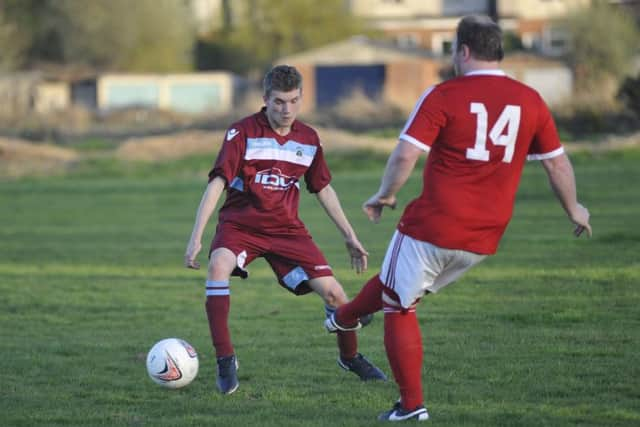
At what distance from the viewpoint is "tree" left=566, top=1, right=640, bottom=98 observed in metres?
52.1

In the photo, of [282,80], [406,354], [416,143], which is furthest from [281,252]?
[416,143]

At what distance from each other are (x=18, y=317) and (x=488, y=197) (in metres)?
6.09

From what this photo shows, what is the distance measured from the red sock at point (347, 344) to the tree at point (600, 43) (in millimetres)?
45661

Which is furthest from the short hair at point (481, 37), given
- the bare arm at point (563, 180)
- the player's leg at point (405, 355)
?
the player's leg at point (405, 355)

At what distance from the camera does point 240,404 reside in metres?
6.46

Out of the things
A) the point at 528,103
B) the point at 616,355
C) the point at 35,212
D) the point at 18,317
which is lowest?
the point at 35,212

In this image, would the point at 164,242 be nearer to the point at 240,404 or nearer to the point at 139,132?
the point at 240,404

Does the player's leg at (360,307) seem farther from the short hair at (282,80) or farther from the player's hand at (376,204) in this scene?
the short hair at (282,80)

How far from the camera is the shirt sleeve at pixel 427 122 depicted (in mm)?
5445

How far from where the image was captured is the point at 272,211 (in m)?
7.06

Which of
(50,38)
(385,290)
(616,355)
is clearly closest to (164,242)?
(616,355)

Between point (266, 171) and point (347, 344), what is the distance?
1.23 meters

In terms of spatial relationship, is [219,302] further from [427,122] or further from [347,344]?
[427,122]

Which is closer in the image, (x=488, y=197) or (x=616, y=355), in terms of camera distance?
(x=488, y=197)
